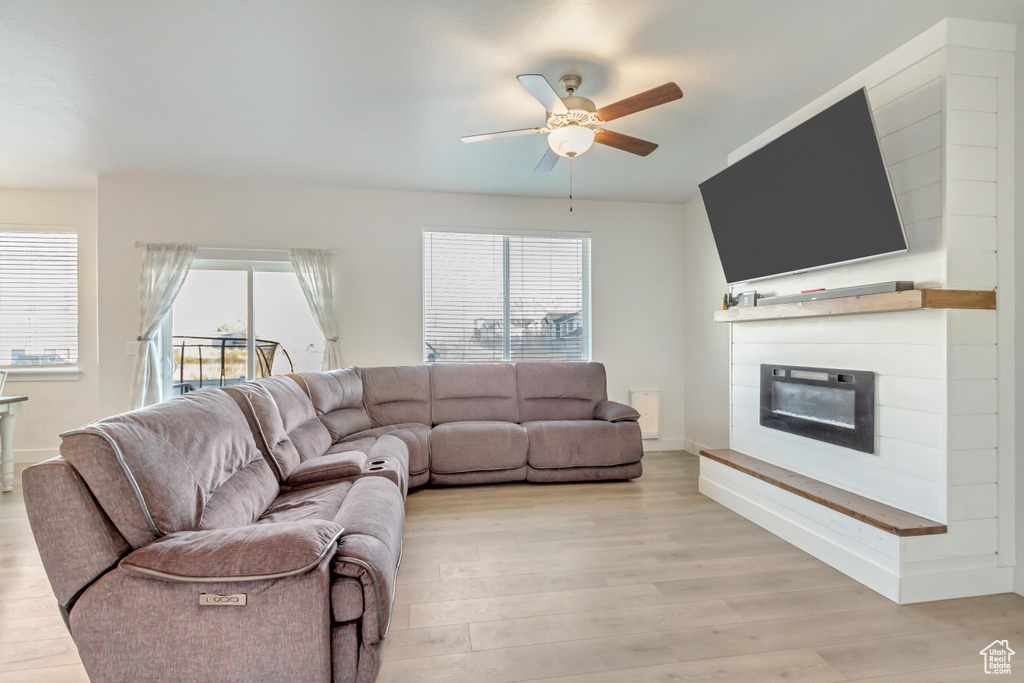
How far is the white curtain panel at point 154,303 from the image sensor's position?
4379 millimetres

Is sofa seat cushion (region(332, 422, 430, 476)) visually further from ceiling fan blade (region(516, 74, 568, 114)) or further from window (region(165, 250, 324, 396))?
ceiling fan blade (region(516, 74, 568, 114))

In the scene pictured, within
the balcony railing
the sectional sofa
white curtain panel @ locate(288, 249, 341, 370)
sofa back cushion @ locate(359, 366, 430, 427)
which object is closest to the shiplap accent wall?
the sectional sofa

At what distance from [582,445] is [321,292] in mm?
2790

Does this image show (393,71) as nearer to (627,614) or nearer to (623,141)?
(623,141)

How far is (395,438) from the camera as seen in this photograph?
3688 millimetres

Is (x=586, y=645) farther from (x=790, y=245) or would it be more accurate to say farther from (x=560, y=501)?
(x=790, y=245)

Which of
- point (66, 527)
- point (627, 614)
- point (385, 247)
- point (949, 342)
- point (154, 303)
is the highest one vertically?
point (385, 247)

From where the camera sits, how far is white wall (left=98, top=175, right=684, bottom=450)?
445cm

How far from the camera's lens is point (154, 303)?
4.44 meters

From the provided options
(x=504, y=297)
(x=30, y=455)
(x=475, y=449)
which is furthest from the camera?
(x=504, y=297)

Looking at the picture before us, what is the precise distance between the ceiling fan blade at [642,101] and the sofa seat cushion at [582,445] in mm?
2425

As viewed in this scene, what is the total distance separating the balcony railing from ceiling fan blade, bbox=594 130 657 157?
3527 millimetres

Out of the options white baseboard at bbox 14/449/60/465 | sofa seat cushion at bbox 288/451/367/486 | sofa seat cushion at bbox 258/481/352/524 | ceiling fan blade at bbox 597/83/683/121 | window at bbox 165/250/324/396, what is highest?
ceiling fan blade at bbox 597/83/683/121

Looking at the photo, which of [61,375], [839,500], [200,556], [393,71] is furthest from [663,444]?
[61,375]
